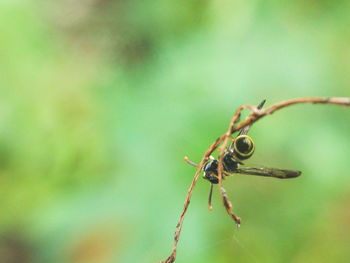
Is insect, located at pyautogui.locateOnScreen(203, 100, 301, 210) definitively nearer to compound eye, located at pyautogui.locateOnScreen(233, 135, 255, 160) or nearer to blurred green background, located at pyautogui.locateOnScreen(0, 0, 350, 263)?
compound eye, located at pyautogui.locateOnScreen(233, 135, 255, 160)

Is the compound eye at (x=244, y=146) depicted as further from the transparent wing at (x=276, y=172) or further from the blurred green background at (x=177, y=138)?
the blurred green background at (x=177, y=138)

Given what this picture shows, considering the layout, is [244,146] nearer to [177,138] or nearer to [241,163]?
[241,163]

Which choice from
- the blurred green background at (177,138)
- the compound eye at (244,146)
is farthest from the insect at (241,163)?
the blurred green background at (177,138)

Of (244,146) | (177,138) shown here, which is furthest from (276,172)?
(177,138)

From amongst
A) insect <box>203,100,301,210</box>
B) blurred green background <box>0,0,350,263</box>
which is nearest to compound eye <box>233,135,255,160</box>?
insect <box>203,100,301,210</box>

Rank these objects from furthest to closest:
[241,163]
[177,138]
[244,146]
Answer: [177,138] → [241,163] → [244,146]
